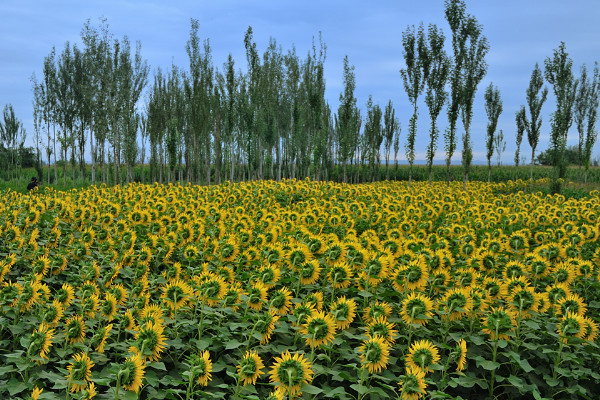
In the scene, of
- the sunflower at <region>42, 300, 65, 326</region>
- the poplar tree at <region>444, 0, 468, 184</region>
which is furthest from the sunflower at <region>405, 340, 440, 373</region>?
the poplar tree at <region>444, 0, 468, 184</region>

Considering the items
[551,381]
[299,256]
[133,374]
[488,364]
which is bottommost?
[551,381]

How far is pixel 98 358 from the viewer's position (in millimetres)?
3084

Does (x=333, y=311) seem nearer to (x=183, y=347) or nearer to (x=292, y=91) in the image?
(x=183, y=347)

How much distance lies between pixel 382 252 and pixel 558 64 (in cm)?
2705

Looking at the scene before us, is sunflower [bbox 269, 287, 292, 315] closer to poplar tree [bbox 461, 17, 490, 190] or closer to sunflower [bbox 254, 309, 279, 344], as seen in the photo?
sunflower [bbox 254, 309, 279, 344]

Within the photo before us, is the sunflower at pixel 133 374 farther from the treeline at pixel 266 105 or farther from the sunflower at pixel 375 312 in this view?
the treeline at pixel 266 105

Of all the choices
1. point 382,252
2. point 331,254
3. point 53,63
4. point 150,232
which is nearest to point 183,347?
point 331,254

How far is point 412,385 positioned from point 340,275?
1257mm

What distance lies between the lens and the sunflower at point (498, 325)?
320cm

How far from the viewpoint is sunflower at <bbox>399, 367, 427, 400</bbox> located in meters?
2.44

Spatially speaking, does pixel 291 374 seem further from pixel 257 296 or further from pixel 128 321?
pixel 128 321

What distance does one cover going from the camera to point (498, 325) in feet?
10.5

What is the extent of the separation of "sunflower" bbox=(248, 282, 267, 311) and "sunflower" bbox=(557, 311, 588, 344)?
2288 millimetres

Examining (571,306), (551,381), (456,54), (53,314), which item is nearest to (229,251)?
(53,314)
